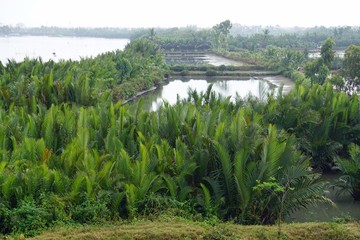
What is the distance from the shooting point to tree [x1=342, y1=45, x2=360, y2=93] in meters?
22.2

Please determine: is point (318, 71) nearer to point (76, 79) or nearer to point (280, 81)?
point (280, 81)

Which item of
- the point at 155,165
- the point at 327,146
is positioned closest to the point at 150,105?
the point at 327,146

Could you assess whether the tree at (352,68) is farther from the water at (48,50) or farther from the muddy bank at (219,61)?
the muddy bank at (219,61)

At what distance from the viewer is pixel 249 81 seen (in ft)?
103

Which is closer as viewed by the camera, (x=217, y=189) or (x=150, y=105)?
(x=217, y=189)

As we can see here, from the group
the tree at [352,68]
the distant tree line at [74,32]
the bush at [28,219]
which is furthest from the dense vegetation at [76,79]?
the distant tree line at [74,32]

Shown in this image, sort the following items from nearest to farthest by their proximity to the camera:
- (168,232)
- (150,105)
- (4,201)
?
1. (168,232)
2. (4,201)
3. (150,105)

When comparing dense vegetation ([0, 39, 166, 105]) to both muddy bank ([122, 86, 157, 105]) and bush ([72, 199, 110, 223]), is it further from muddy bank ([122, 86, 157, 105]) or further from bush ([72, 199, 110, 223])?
bush ([72, 199, 110, 223])

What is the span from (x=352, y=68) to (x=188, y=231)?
18645 mm

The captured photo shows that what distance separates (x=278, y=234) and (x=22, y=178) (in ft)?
12.8

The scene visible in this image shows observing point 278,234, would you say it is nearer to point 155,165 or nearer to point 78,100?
point 155,165

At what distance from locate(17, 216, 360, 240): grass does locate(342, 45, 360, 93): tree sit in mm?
16970

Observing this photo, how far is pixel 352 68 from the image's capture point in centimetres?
2259

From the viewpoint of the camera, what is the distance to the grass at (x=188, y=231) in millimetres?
6156
